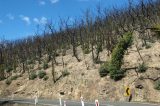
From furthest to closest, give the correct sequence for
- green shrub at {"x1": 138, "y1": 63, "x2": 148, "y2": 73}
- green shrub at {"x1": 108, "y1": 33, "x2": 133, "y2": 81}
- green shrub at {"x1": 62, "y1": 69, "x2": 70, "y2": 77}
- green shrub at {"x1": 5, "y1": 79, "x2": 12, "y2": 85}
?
green shrub at {"x1": 5, "y1": 79, "x2": 12, "y2": 85}
green shrub at {"x1": 62, "y1": 69, "x2": 70, "y2": 77}
green shrub at {"x1": 108, "y1": 33, "x2": 133, "y2": 81}
green shrub at {"x1": 138, "y1": 63, "x2": 148, "y2": 73}

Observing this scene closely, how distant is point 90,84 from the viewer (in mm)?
55781

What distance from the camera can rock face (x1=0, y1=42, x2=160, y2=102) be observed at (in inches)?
1847

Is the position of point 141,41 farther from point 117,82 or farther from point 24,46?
point 24,46

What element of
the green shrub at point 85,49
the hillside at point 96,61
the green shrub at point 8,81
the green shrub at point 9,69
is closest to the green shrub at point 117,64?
the hillside at point 96,61

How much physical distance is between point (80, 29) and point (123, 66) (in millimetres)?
29263

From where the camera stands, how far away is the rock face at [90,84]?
1847 inches

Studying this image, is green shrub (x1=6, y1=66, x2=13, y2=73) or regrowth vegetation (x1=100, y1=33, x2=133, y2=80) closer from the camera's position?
regrowth vegetation (x1=100, y1=33, x2=133, y2=80)

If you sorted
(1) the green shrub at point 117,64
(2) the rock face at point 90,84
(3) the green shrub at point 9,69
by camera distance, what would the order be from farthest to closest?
(3) the green shrub at point 9,69 < (1) the green shrub at point 117,64 < (2) the rock face at point 90,84

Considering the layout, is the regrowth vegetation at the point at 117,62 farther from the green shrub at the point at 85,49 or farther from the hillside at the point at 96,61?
the green shrub at the point at 85,49

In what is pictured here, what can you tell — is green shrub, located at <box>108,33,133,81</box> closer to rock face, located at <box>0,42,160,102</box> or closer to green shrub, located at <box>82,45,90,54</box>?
rock face, located at <box>0,42,160,102</box>

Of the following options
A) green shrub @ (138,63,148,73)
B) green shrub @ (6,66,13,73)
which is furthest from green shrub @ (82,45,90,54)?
green shrub @ (138,63,148,73)

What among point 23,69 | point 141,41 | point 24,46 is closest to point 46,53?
point 23,69

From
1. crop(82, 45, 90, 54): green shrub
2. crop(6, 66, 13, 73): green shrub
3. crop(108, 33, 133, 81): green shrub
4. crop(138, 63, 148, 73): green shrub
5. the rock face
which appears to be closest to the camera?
the rock face

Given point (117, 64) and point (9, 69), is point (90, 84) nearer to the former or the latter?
point (117, 64)
